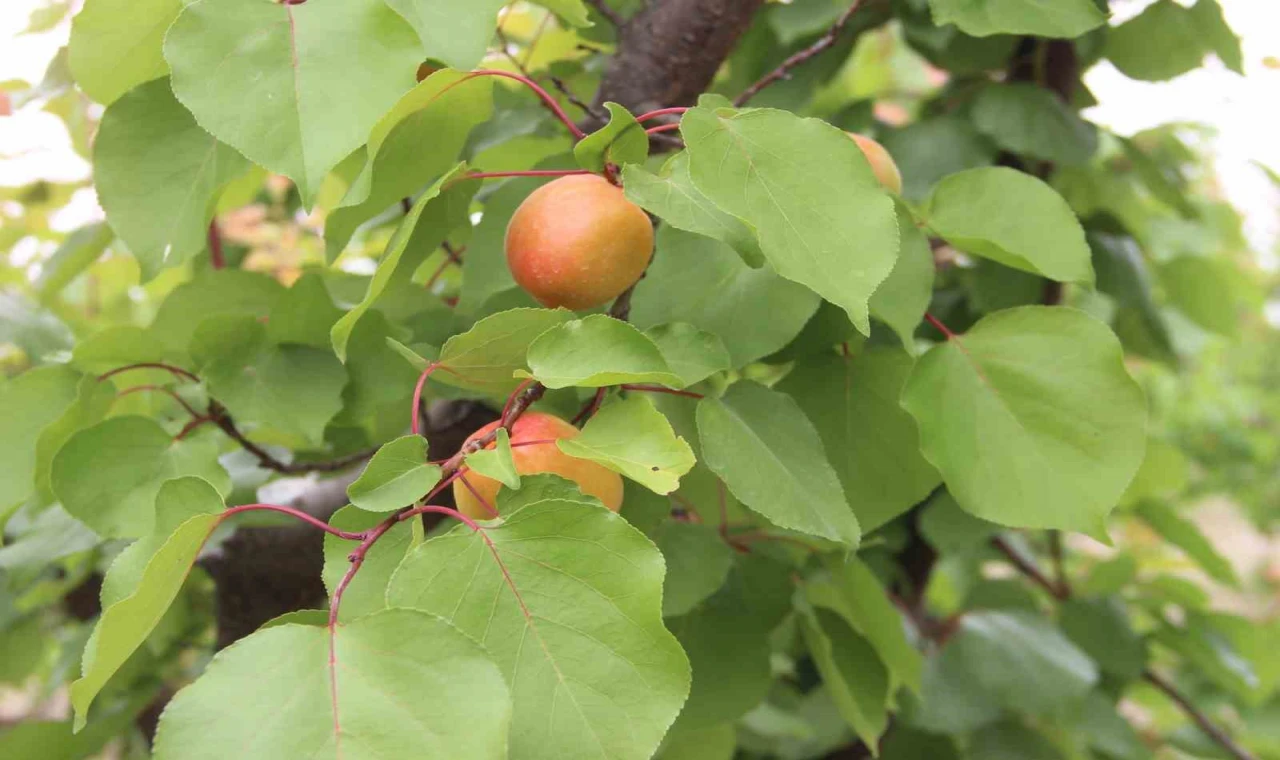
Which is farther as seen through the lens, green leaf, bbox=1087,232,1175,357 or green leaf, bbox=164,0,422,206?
green leaf, bbox=1087,232,1175,357

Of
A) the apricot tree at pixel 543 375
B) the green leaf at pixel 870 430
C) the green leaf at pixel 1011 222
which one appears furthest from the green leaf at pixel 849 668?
the green leaf at pixel 1011 222

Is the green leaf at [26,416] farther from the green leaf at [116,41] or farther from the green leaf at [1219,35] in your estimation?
the green leaf at [1219,35]

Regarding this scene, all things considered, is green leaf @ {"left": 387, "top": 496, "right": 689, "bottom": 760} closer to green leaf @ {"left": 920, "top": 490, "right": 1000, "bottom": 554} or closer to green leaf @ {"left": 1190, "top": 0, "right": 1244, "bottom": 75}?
green leaf @ {"left": 920, "top": 490, "right": 1000, "bottom": 554}

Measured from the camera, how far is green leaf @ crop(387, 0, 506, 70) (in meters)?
0.40

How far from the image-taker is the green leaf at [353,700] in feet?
0.98

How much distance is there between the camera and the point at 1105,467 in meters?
0.43

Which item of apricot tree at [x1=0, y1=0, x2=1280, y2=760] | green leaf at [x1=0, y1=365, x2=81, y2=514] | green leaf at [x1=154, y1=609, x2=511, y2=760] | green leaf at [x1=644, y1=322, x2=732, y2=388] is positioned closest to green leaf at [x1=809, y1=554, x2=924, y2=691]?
apricot tree at [x1=0, y1=0, x2=1280, y2=760]

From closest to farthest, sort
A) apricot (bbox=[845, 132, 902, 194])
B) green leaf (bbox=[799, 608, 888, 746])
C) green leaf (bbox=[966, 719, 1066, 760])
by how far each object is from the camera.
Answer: apricot (bbox=[845, 132, 902, 194]), green leaf (bbox=[799, 608, 888, 746]), green leaf (bbox=[966, 719, 1066, 760])

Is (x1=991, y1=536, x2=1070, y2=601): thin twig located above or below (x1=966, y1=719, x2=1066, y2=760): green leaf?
above

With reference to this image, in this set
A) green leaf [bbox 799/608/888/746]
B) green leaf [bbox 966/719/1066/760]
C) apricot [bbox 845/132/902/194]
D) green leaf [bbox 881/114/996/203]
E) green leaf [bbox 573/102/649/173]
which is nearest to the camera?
green leaf [bbox 573/102/649/173]

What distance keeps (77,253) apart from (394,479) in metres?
0.49

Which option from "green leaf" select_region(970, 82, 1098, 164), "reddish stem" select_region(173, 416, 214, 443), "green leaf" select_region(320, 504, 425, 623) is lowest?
"reddish stem" select_region(173, 416, 214, 443)

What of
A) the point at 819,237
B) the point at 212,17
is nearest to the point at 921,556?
the point at 819,237

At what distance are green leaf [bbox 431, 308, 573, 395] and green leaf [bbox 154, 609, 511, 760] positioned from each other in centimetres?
10
